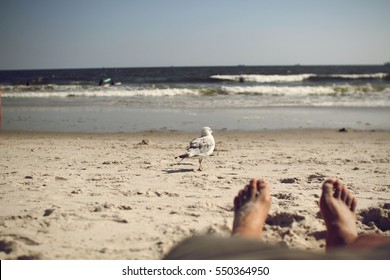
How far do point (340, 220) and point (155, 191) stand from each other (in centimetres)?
181

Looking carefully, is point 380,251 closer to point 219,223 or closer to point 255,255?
point 255,255

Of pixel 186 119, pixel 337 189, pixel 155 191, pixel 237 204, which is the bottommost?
pixel 155 191

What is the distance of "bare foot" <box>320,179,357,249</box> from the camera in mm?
2149

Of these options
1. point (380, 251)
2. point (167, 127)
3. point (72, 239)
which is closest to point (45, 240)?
point (72, 239)

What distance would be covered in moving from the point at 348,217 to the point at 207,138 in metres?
2.53

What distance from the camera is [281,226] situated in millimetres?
2740

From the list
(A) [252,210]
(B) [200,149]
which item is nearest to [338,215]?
(A) [252,210]

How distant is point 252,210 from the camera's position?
252 cm

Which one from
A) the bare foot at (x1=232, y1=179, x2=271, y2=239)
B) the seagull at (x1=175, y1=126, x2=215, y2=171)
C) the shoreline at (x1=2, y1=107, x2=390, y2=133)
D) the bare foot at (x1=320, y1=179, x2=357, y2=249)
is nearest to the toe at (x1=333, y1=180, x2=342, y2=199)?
the bare foot at (x1=320, y1=179, x2=357, y2=249)

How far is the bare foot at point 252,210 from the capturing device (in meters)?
2.20

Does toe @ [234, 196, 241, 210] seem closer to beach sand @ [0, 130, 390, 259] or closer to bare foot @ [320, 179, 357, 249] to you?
beach sand @ [0, 130, 390, 259]

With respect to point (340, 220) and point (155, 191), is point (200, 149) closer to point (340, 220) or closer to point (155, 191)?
point (155, 191)

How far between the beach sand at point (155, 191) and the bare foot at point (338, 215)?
0.19m

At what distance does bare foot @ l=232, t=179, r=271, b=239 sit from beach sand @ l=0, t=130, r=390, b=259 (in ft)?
0.54
